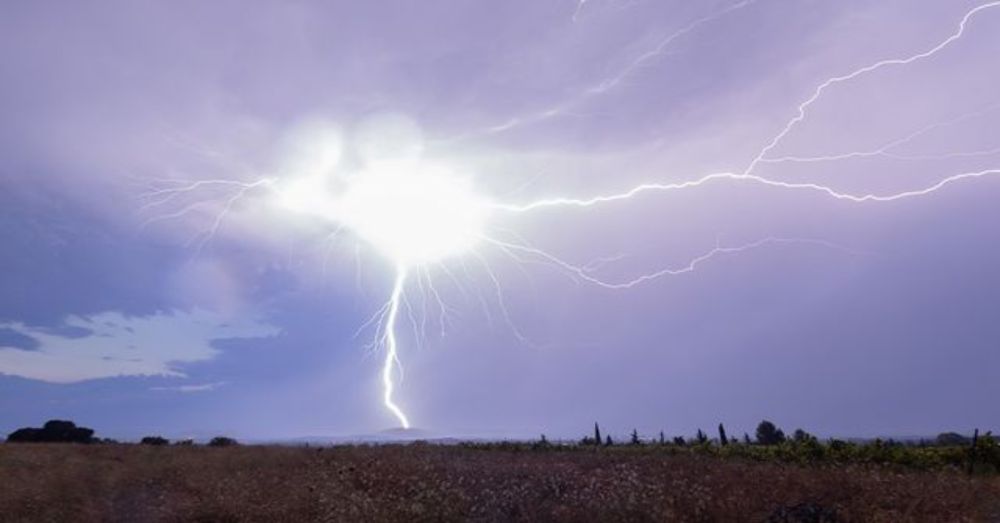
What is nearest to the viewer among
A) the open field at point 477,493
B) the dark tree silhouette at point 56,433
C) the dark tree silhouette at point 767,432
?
the open field at point 477,493

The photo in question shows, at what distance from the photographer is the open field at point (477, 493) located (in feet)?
36.6

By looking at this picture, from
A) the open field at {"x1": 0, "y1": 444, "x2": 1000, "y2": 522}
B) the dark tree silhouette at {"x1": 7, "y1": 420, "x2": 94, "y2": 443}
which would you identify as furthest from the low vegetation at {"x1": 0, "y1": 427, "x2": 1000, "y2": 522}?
the dark tree silhouette at {"x1": 7, "y1": 420, "x2": 94, "y2": 443}

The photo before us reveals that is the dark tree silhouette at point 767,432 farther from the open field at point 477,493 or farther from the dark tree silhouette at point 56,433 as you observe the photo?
the dark tree silhouette at point 56,433

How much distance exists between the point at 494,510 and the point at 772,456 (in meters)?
15.0

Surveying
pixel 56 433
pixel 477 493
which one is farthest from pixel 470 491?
pixel 56 433

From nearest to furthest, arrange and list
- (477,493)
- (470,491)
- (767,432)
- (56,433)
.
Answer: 1. (477,493)
2. (470,491)
3. (56,433)
4. (767,432)

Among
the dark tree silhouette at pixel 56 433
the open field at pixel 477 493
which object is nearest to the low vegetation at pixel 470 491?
the open field at pixel 477 493

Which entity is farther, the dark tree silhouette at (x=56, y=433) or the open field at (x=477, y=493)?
the dark tree silhouette at (x=56, y=433)

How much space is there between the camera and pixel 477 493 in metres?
13.4

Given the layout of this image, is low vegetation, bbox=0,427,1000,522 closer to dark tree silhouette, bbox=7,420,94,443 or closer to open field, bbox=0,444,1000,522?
open field, bbox=0,444,1000,522

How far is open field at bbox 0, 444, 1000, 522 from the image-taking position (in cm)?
1115

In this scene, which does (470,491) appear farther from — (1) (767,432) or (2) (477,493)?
(1) (767,432)

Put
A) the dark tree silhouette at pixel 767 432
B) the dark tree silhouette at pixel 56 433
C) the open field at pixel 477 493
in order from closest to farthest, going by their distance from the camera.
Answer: the open field at pixel 477 493, the dark tree silhouette at pixel 56 433, the dark tree silhouette at pixel 767 432

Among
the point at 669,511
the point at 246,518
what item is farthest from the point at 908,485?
the point at 246,518
